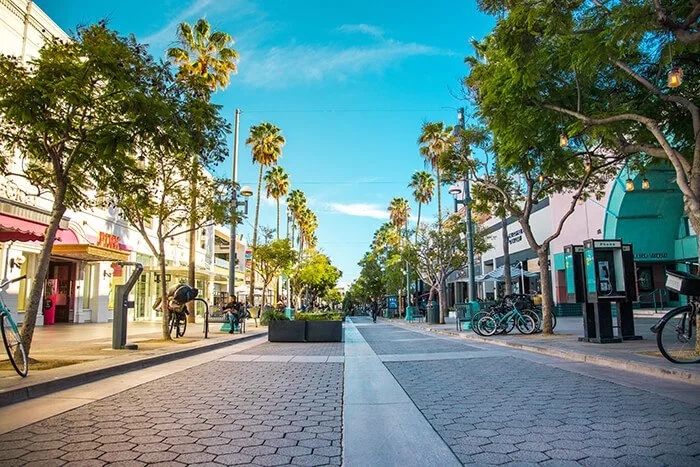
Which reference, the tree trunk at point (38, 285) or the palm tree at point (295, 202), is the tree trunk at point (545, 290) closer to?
the tree trunk at point (38, 285)

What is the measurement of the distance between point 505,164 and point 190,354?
8937mm

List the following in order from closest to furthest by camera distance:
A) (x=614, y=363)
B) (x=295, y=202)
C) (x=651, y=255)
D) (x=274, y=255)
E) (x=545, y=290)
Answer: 1. (x=614, y=363)
2. (x=545, y=290)
3. (x=651, y=255)
4. (x=274, y=255)
5. (x=295, y=202)

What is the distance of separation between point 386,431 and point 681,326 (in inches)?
278

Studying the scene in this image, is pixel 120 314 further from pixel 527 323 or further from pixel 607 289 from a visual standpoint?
pixel 527 323

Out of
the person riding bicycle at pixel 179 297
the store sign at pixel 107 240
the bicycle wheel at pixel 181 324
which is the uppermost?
the store sign at pixel 107 240

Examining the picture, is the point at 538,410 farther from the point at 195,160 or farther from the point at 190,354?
the point at 195,160

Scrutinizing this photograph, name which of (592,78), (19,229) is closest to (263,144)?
(19,229)

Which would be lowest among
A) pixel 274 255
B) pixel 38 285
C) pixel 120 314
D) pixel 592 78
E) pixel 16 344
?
pixel 16 344

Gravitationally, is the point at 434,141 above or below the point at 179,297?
above

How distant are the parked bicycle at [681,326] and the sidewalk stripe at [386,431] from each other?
15.5 feet

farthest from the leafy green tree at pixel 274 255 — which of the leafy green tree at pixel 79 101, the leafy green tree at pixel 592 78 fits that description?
the leafy green tree at pixel 79 101

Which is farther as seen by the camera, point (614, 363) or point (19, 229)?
point (19, 229)

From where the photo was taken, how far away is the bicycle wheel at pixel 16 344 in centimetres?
688

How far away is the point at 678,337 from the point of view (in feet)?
29.2
